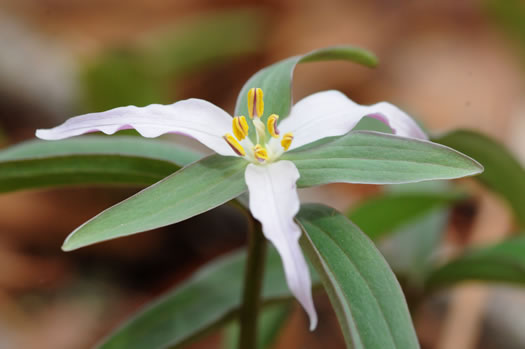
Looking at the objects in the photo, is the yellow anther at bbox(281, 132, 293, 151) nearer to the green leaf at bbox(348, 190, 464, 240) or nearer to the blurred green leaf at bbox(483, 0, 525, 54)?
the green leaf at bbox(348, 190, 464, 240)

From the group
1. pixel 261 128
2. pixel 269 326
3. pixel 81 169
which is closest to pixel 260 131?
pixel 261 128

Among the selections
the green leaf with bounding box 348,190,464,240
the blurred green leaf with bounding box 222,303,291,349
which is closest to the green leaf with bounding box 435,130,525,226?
the green leaf with bounding box 348,190,464,240

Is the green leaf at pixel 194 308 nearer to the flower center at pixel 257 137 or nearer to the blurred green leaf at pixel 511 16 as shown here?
the flower center at pixel 257 137

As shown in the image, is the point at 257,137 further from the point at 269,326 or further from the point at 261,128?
the point at 269,326

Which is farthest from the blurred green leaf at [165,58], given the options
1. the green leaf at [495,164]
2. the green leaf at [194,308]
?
the green leaf at [495,164]

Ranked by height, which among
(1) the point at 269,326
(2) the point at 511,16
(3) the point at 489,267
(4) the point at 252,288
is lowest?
(1) the point at 269,326
